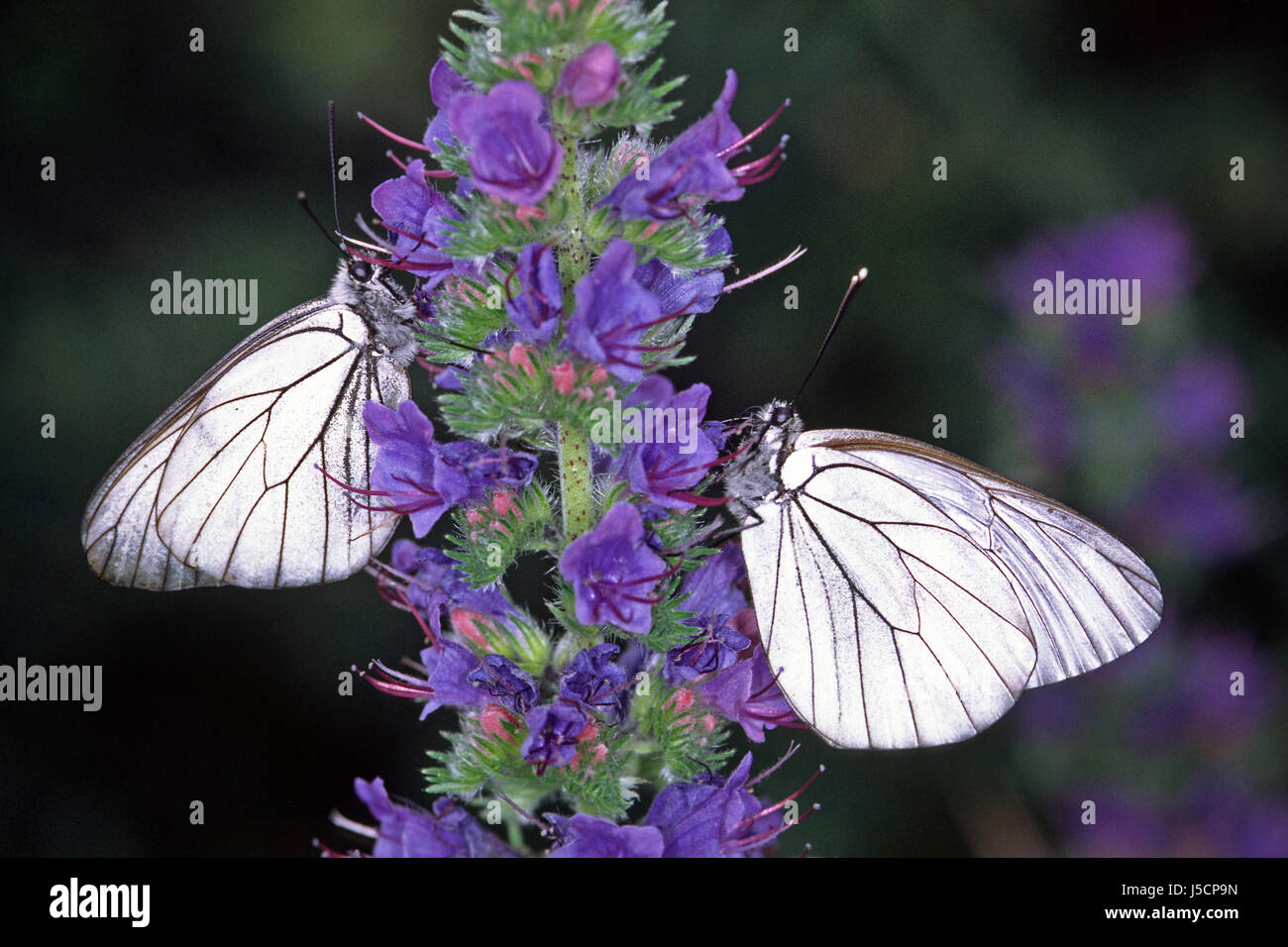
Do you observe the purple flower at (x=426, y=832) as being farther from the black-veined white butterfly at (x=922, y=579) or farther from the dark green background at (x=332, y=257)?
the dark green background at (x=332, y=257)

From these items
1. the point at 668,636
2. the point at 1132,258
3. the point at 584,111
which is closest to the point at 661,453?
the point at 668,636

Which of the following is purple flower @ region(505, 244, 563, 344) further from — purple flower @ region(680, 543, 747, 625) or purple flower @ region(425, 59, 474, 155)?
purple flower @ region(680, 543, 747, 625)

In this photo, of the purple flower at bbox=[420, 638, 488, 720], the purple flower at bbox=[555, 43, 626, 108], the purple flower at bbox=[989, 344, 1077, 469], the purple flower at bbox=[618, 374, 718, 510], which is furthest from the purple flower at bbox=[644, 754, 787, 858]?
the purple flower at bbox=[989, 344, 1077, 469]

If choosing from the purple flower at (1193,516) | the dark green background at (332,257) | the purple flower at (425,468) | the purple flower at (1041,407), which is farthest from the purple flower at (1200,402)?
the purple flower at (425,468)

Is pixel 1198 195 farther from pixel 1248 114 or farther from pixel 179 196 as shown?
pixel 179 196

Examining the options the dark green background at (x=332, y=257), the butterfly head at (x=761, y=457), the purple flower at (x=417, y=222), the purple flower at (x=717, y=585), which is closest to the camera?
the purple flower at (x=417, y=222)

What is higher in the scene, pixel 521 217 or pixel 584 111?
pixel 584 111

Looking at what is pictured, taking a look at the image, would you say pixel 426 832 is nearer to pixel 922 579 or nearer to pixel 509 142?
pixel 509 142
